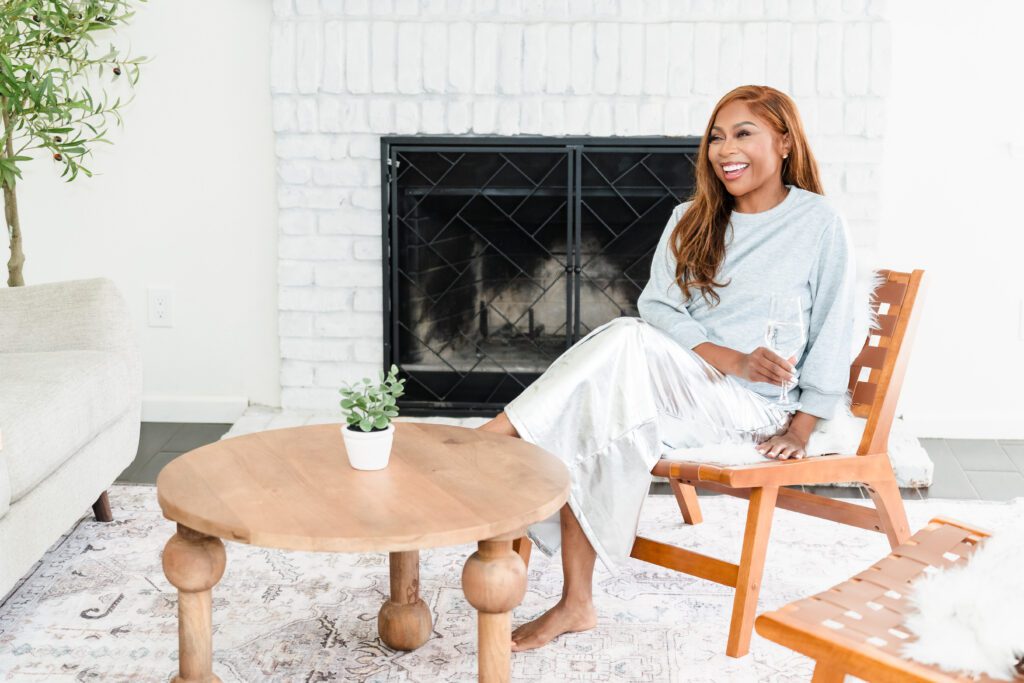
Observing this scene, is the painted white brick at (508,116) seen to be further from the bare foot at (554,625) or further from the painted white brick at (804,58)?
the bare foot at (554,625)

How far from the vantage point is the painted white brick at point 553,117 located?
3170 millimetres

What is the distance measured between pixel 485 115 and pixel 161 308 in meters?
1.21

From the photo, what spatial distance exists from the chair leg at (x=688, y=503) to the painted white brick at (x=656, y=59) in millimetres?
1234

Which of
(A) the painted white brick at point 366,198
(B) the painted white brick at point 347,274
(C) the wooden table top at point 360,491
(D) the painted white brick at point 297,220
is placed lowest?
(C) the wooden table top at point 360,491

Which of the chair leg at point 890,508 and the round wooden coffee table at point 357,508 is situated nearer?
the round wooden coffee table at point 357,508

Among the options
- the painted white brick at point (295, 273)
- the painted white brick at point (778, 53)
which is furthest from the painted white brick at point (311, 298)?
the painted white brick at point (778, 53)

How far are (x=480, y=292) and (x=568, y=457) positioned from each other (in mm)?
1494

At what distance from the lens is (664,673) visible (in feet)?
5.92

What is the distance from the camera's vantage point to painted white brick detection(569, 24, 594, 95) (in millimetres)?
3133

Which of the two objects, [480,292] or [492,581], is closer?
[492,581]

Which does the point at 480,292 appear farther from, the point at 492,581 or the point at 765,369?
the point at 492,581

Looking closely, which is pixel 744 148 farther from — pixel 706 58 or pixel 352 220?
pixel 352 220

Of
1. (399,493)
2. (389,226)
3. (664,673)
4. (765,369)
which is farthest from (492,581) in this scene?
(389,226)

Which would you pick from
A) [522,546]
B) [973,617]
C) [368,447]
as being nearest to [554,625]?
[522,546]
